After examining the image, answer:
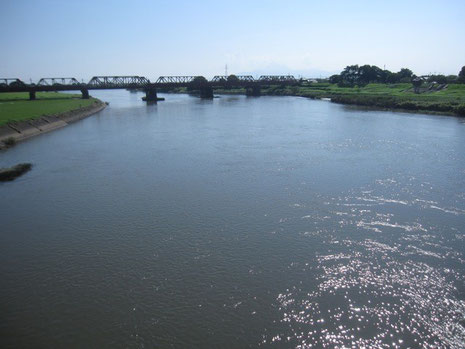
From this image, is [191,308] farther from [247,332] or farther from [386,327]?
[386,327]

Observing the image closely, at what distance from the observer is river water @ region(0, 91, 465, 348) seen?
349 inches

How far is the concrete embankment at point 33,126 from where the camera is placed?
3253 centimetres

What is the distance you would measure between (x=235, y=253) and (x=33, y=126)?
36.5 m

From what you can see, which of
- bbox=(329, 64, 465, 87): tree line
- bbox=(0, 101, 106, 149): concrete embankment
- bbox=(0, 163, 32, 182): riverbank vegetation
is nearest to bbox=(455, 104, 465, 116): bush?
bbox=(0, 163, 32, 182): riverbank vegetation

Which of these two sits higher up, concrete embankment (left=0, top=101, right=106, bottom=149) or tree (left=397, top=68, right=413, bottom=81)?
tree (left=397, top=68, right=413, bottom=81)

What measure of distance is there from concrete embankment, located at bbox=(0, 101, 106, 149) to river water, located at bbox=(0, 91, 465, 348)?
904cm

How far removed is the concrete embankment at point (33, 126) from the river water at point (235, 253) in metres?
9.04

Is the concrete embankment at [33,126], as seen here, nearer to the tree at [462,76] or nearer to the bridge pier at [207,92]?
the bridge pier at [207,92]

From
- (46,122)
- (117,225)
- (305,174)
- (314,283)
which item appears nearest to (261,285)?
(314,283)

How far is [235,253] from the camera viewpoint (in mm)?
12312

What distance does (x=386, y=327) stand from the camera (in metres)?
8.82

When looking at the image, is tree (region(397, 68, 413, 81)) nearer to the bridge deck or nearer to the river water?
the bridge deck

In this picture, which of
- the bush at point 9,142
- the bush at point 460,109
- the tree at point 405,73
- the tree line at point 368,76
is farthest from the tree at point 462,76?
the bush at point 9,142

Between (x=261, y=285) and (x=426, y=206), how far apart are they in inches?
419
